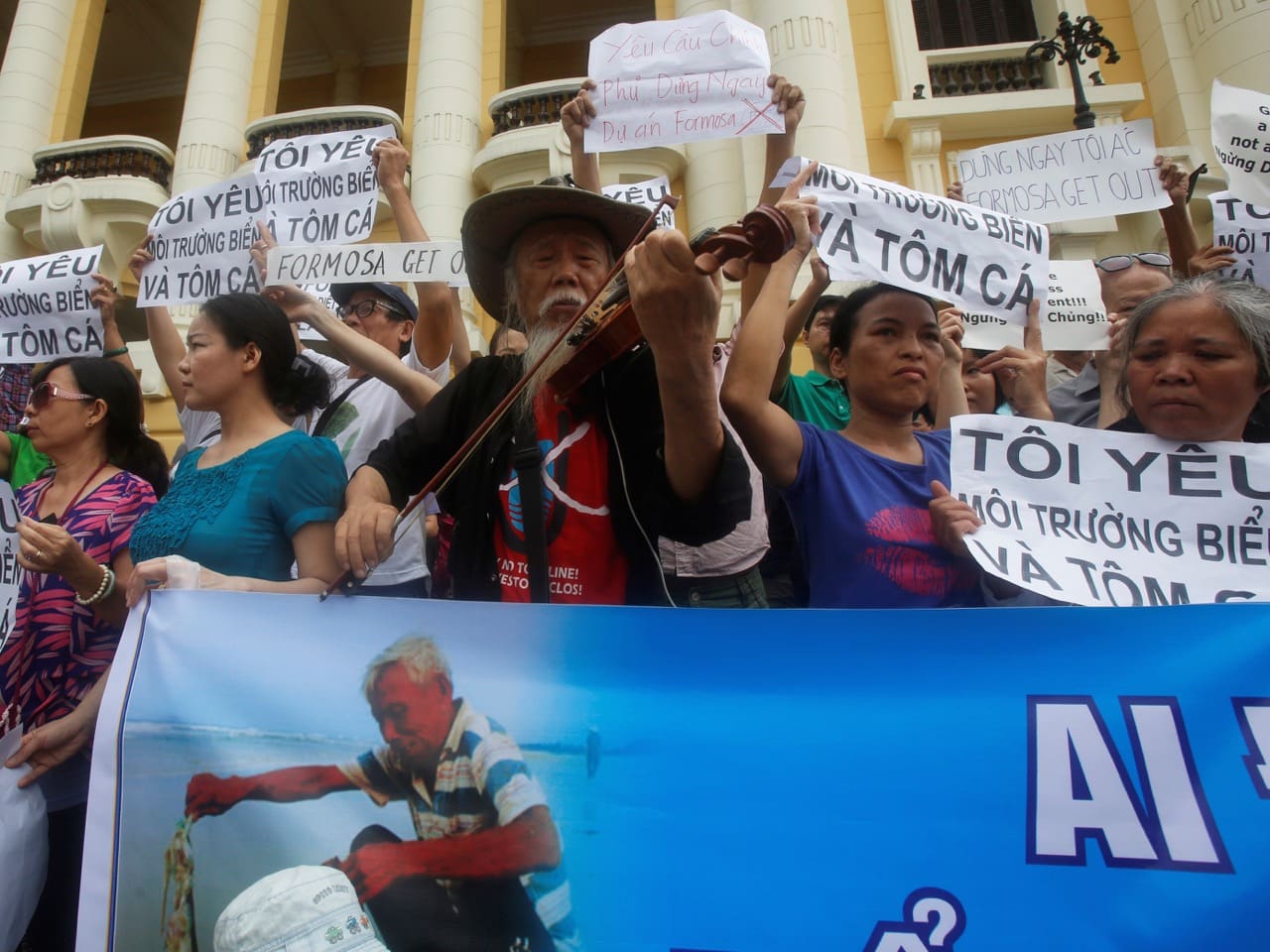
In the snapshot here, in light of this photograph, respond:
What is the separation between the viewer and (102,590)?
6.81ft

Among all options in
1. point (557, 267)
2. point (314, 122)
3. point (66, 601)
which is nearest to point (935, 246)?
point (557, 267)

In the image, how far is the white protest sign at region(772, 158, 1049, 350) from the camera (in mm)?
2576

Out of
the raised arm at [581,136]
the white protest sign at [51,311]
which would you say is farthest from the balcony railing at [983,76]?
the white protest sign at [51,311]

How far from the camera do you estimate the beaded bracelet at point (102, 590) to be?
6.77 ft

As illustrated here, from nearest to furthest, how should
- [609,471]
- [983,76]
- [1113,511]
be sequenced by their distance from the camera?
[609,471] → [1113,511] → [983,76]

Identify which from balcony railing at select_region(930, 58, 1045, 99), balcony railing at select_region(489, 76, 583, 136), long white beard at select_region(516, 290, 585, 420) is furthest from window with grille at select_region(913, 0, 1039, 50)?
long white beard at select_region(516, 290, 585, 420)

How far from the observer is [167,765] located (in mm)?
1464

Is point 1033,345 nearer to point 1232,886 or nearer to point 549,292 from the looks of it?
point 549,292

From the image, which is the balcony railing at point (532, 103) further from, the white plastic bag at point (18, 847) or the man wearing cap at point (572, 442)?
the white plastic bag at point (18, 847)

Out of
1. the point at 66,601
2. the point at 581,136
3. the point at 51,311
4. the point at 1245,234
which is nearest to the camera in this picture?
the point at 66,601

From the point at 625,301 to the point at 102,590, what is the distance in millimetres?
1494

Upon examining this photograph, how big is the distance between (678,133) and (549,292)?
137 centimetres

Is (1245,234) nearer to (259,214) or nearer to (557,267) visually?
(557,267)

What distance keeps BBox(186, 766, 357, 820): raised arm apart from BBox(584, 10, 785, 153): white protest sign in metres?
2.22
